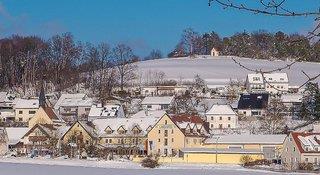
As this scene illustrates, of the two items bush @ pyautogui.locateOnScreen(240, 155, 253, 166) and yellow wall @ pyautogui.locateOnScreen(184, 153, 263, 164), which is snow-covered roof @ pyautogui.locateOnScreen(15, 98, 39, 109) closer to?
yellow wall @ pyautogui.locateOnScreen(184, 153, 263, 164)

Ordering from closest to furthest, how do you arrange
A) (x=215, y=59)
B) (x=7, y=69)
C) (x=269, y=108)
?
(x=269, y=108)
(x=7, y=69)
(x=215, y=59)

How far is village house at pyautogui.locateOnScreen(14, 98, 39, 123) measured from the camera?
151ft

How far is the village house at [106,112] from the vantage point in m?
42.9

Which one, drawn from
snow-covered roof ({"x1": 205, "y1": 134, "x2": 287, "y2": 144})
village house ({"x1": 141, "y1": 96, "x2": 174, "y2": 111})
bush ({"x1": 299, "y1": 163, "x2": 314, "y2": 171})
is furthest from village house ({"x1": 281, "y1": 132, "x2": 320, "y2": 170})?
village house ({"x1": 141, "y1": 96, "x2": 174, "y2": 111})

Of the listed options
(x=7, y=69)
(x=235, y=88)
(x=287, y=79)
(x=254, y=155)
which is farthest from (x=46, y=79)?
(x=254, y=155)

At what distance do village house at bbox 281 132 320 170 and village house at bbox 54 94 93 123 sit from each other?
1939cm

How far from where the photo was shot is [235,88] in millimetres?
57500

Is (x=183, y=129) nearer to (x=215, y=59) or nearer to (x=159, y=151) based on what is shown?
(x=159, y=151)

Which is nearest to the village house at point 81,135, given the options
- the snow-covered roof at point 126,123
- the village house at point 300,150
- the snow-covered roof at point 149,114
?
the snow-covered roof at point 126,123

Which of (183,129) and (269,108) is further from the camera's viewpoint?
(269,108)

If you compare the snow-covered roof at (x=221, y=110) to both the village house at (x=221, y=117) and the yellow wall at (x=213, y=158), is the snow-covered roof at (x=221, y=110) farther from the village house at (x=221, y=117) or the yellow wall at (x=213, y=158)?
the yellow wall at (x=213, y=158)

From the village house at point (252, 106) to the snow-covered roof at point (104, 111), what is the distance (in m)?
8.11

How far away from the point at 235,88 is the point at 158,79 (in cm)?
1116

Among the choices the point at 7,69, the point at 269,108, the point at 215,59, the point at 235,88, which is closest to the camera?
the point at 269,108
